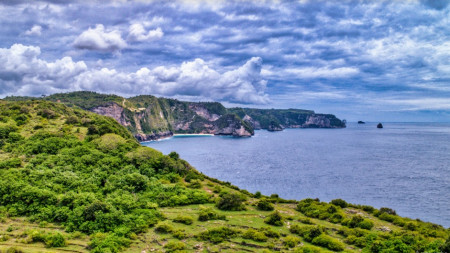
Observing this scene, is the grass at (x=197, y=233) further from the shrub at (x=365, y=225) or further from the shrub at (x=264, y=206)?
the shrub at (x=264, y=206)

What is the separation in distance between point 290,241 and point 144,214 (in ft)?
55.9

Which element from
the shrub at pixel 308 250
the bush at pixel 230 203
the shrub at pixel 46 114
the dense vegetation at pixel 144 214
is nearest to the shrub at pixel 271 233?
the dense vegetation at pixel 144 214

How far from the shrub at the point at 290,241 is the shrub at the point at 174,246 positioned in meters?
9.98

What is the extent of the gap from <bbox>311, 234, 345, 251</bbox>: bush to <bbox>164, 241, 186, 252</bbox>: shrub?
12.9 m

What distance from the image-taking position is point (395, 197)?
6469 cm

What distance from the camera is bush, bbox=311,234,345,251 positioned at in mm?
26281

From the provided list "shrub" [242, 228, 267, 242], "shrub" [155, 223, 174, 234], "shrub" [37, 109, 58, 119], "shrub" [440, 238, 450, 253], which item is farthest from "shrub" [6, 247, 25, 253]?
"shrub" [37, 109, 58, 119]

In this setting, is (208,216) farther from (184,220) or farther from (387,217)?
(387,217)

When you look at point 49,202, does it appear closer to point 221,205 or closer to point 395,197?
point 221,205

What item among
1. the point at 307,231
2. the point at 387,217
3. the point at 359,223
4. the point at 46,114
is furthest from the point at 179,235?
the point at 46,114

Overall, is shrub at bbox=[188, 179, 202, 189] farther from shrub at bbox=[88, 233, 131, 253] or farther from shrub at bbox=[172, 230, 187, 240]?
shrub at bbox=[88, 233, 131, 253]

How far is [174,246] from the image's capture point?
25953 mm

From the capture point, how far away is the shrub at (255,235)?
2805 cm

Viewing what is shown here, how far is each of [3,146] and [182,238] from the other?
4229 cm
